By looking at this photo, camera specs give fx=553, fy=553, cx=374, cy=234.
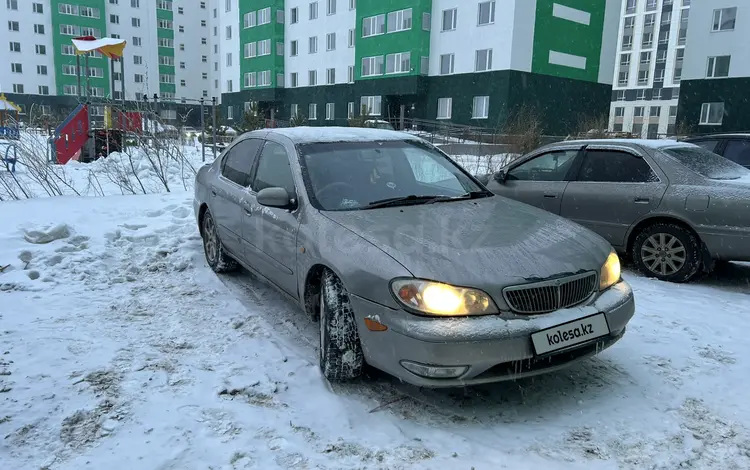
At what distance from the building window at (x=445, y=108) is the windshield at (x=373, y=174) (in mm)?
29793

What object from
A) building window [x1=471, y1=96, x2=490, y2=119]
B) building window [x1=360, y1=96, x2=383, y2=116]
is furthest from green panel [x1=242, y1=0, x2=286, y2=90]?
building window [x1=471, y1=96, x2=490, y2=119]

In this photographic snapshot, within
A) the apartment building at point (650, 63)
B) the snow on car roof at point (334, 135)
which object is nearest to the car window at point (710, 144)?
the snow on car roof at point (334, 135)

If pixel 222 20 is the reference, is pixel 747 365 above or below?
below

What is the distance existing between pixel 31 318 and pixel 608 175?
579 cm

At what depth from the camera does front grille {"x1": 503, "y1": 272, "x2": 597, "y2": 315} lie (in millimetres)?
2941

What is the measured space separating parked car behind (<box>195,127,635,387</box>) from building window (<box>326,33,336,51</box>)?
3919cm

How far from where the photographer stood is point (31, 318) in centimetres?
429

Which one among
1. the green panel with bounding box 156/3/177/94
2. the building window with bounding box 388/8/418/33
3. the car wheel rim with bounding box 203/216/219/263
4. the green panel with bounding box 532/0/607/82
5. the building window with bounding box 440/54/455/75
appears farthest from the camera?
the green panel with bounding box 156/3/177/94

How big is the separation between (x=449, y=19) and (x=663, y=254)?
30412mm

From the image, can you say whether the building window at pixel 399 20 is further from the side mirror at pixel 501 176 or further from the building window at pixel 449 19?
the side mirror at pixel 501 176

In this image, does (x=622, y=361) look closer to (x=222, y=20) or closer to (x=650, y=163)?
(x=650, y=163)

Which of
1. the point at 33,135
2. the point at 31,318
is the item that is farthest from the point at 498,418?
the point at 33,135

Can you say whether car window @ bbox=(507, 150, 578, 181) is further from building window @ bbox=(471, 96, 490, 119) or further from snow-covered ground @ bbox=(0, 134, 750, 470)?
building window @ bbox=(471, 96, 490, 119)

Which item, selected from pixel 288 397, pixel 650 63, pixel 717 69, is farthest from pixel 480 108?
pixel 650 63
